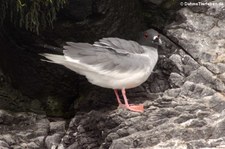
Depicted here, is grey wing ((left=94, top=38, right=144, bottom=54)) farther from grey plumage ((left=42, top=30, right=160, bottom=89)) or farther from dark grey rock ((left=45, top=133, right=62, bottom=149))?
dark grey rock ((left=45, top=133, right=62, bottom=149))

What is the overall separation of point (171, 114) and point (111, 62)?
0.94 metres

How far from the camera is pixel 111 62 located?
239 inches

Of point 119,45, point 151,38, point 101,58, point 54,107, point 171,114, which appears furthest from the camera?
point 54,107

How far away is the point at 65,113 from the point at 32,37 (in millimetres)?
1176

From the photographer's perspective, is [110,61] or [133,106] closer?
[110,61]

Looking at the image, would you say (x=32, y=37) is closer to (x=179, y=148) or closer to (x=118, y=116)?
(x=118, y=116)

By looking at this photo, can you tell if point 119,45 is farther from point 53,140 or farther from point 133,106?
point 53,140

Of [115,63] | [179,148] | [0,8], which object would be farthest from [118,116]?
[0,8]

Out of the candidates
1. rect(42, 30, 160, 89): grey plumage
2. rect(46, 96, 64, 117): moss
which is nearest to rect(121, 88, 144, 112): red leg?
rect(42, 30, 160, 89): grey plumage

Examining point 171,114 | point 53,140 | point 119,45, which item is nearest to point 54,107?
point 53,140

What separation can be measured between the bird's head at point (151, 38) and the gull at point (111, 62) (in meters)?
0.18

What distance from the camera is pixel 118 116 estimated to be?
6160mm

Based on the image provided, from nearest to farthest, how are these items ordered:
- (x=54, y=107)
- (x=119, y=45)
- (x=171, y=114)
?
1. (x=171, y=114)
2. (x=119, y=45)
3. (x=54, y=107)

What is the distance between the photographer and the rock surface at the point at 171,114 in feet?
18.3
